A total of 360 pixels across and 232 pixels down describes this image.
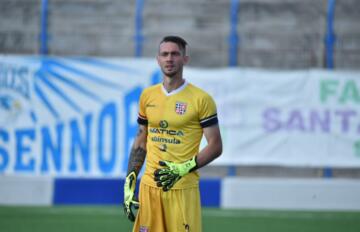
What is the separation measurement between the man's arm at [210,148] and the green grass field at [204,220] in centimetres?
389

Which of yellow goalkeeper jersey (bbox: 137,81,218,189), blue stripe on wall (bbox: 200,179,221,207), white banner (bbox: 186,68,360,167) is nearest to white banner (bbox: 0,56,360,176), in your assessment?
white banner (bbox: 186,68,360,167)

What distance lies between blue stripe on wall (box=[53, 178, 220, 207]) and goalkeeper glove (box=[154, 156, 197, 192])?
19.0ft

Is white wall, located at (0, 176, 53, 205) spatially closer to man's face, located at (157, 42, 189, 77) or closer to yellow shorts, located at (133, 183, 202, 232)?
yellow shorts, located at (133, 183, 202, 232)

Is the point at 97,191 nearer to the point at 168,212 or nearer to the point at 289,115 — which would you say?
the point at 289,115

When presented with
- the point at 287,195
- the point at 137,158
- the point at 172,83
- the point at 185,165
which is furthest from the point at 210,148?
the point at 287,195

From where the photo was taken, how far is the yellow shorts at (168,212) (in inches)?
198

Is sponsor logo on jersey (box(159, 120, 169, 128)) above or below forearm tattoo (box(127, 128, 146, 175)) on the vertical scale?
above

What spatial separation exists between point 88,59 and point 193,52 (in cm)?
166

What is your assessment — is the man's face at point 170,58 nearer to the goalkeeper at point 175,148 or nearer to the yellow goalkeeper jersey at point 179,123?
the goalkeeper at point 175,148

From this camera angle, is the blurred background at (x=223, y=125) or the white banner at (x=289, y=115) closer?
the blurred background at (x=223, y=125)

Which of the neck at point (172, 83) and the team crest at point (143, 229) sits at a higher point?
the neck at point (172, 83)

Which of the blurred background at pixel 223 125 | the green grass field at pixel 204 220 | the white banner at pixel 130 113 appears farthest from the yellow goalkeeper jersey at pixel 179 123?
the white banner at pixel 130 113

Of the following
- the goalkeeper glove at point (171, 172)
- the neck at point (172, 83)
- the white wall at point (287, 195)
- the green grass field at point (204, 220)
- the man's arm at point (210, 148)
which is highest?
the neck at point (172, 83)

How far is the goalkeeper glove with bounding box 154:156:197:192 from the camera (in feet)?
16.4
